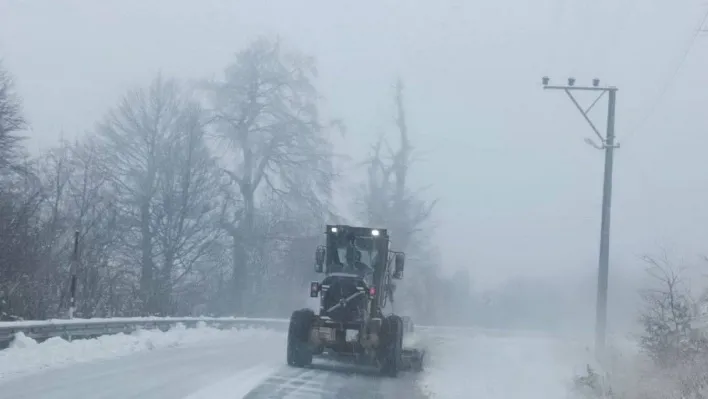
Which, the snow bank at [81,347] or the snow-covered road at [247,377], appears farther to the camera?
the snow bank at [81,347]

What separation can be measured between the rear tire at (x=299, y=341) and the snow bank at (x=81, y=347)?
4.09m

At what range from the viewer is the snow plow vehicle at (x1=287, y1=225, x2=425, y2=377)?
20109mm

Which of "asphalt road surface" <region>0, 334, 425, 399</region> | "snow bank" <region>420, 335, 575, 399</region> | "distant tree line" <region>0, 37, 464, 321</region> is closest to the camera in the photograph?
"asphalt road surface" <region>0, 334, 425, 399</region>

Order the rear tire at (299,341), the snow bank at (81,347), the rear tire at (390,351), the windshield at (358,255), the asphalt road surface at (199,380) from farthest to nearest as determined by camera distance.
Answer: the windshield at (358,255), the rear tire at (299,341), the rear tire at (390,351), the snow bank at (81,347), the asphalt road surface at (199,380)

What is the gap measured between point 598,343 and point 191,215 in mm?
21550

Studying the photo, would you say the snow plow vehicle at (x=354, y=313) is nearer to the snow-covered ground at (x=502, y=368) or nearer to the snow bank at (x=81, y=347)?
the snow-covered ground at (x=502, y=368)

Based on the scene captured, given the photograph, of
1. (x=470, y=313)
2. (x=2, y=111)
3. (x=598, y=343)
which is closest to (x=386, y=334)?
(x=598, y=343)

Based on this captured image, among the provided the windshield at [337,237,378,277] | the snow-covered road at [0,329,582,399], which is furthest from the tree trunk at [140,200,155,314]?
the windshield at [337,237,378,277]

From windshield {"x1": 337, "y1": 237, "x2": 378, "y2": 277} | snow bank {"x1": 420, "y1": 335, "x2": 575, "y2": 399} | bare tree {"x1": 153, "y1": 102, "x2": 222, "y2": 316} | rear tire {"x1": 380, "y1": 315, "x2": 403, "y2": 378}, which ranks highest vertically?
bare tree {"x1": 153, "y1": 102, "x2": 222, "y2": 316}

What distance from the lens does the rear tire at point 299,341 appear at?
67.2 ft

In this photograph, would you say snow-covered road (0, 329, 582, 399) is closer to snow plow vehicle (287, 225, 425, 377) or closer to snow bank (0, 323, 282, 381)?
snow bank (0, 323, 282, 381)

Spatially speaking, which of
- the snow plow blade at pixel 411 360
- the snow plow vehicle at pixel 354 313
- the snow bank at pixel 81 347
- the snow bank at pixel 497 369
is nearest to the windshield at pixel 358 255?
the snow plow vehicle at pixel 354 313

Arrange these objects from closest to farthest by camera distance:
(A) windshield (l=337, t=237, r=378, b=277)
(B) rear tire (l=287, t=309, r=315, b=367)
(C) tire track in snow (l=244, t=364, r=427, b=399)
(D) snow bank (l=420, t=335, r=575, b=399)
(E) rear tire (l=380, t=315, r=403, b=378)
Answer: (C) tire track in snow (l=244, t=364, r=427, b=399) → (D) snow bank (l=420, t=335, r=575, b=399) → (E) rear tire (l=380, t=315, r=403, b=378) → (B) rear tire (l=287, t=309, r=315, b=367) → (A) windshield (l=337, t=237, r=378, b=277)

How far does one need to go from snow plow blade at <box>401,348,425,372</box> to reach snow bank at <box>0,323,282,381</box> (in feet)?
21.7
